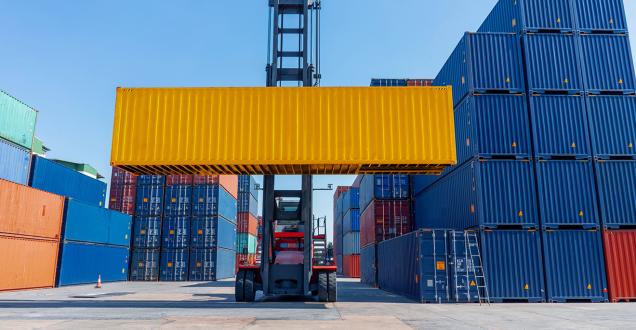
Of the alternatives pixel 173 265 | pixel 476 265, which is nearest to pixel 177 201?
pixel 173 265

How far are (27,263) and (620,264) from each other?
24700 millimetres

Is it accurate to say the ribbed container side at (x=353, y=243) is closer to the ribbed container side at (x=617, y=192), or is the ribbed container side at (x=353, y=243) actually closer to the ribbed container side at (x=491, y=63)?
the ribbed container side at (x=491, y=63)

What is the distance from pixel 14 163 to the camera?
2142cm

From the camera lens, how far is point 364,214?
31.2m

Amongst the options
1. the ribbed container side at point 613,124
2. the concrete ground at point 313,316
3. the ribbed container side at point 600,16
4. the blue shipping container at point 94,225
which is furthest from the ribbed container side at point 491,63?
the blue shipping container at point 94,225

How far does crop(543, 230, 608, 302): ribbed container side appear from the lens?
15.4 meters

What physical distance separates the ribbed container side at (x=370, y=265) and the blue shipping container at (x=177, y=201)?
13023 millimetres

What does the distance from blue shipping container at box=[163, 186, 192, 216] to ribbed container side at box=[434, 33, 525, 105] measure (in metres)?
21.7

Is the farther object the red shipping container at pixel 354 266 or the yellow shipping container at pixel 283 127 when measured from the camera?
the red shipping container at pixel 354 266

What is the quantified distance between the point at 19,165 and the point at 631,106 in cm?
2679

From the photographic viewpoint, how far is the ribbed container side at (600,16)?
57.2 feet

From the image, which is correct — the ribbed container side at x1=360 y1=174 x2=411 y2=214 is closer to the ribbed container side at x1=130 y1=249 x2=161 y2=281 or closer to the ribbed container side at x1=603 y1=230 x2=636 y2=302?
the ribbed container side at x1=603 y1=230 x2=636 y2=302

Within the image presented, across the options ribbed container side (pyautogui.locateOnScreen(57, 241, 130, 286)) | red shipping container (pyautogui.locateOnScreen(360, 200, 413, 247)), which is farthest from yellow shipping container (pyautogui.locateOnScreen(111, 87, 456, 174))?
ribbed container side (pyautogui.locateOnScreen(57, 241, 130, 286))

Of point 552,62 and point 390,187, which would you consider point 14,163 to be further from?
point 552,62
